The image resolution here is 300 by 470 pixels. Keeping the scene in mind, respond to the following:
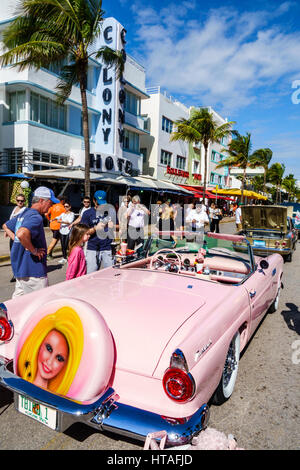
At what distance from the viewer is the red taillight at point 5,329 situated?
2576 mm

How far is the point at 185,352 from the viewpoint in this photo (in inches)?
81.1

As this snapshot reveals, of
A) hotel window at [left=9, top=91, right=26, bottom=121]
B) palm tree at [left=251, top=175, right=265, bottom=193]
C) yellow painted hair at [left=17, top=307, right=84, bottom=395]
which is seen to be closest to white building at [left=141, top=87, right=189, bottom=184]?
hotel window at [left=9, top=91, right=26, bottom=121]

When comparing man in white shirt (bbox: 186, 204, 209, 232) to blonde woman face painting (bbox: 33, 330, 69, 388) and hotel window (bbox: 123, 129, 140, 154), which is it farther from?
hotel window (bbox: 123, 129, 140, 154)

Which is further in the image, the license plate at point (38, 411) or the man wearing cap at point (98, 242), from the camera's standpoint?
the man wearing cap at point (98, 242)

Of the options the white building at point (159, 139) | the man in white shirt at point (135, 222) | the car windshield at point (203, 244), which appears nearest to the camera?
the car windshield at point (203, 244)

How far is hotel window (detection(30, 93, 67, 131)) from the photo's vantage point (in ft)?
53.2

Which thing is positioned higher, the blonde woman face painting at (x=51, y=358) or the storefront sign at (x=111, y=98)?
the storefront sign at (x=111, y=98)

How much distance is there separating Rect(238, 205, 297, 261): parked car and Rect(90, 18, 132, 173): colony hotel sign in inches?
436

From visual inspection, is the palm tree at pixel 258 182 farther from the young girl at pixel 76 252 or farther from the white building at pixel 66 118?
the young girl at pixel 76 252

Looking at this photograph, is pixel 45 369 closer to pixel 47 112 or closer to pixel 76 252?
pixel 76 252

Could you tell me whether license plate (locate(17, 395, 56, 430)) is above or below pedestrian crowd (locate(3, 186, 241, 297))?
below

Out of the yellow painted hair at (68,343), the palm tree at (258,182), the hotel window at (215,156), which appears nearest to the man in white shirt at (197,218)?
the yellow painted hair at (68,343)

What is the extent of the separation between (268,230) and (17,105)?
1344cm
